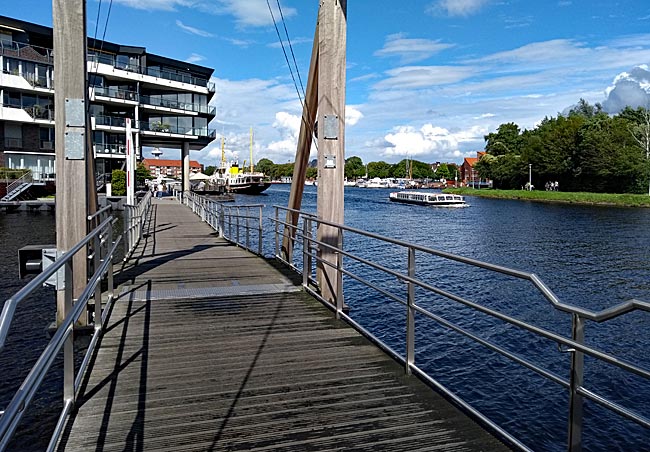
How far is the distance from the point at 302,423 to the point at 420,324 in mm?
7086

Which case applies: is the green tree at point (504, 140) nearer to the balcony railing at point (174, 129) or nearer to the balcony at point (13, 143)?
the balcony railing at point (174, 129)

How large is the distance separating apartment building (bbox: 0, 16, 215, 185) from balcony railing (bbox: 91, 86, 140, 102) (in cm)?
7

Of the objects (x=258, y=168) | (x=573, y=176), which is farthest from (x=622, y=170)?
(x=258, y=168)

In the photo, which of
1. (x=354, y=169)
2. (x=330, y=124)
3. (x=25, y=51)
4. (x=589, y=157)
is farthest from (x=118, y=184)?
(x=354, y=169)

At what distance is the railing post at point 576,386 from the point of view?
2.77 metres

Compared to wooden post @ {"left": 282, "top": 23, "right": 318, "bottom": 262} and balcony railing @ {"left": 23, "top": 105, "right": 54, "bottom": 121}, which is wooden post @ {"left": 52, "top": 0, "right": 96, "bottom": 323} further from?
balcony railing @ {"left": 23, "top": 105, "right": 54, "bottom": 121}

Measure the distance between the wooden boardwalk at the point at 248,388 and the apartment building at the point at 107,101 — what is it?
35009mm

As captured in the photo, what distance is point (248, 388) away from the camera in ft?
13.4

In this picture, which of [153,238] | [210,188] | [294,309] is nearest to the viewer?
[294,309]

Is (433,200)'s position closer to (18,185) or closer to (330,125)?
(18,185)

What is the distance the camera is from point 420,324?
34.0 feet

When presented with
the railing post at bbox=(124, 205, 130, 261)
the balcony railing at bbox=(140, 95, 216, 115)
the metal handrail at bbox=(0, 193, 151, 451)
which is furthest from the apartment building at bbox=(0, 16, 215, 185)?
the metal handrail at bbox=(0, 193, 151, 451)

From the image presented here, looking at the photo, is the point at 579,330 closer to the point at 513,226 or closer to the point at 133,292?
the point at 133,292

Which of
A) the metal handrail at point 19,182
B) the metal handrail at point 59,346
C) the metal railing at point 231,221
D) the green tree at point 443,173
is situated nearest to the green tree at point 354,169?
the green tree at point 443,173
